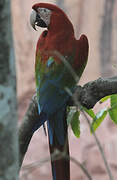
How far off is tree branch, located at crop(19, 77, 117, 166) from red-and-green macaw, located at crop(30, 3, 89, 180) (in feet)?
0.10

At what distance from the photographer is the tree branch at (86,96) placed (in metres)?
0.90

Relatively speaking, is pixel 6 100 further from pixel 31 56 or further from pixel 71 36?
pixel 31 56

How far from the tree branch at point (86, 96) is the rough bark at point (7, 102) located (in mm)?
382

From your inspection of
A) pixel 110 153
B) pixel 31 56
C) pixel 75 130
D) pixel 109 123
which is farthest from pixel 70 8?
pixel 75 130

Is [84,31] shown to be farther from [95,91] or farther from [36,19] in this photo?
[95,91]

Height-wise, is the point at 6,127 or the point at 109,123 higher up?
the point at 6,127

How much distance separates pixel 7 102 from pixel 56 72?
1.91 feet

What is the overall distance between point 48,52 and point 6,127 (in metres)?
0.60

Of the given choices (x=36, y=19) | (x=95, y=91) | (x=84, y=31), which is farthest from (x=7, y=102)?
(x=84, y=31)

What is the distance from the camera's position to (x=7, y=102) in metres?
0.53

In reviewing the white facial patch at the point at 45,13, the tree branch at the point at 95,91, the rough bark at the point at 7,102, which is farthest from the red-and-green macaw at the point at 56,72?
the rough bark at the point at 7,102

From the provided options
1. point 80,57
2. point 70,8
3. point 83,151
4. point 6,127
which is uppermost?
point 6,127

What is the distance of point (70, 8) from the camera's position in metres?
4.20

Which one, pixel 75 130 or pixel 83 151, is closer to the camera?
pixel 75 130
